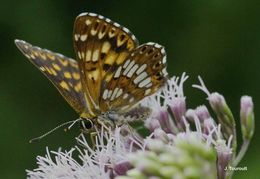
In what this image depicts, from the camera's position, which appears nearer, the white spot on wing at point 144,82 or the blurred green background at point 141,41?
the white spot on wing at point 144,82

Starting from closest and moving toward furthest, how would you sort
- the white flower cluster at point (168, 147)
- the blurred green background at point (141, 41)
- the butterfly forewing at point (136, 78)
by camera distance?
the white flower cluster at point (168, 147), the butterfly forewing at point (136, 78), the blurred green background at point (141, 41)

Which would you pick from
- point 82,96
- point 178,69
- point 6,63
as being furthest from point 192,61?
point 82,96

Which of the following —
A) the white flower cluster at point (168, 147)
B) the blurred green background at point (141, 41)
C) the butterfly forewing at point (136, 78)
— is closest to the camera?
the white flower cluster at point (168, 147)

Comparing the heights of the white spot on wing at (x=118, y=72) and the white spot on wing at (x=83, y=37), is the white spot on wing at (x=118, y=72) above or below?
below

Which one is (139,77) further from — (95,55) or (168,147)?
(168,147)

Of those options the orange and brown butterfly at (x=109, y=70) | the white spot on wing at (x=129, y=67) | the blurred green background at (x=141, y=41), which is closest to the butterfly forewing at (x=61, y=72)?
the orange and brown butterfly at (x=109, y=70)

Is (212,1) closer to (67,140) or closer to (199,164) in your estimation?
(67,140)

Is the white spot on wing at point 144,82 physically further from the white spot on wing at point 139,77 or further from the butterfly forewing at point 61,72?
the butterfly forewing at point 61,72
